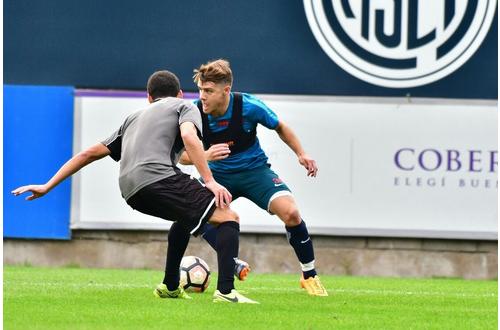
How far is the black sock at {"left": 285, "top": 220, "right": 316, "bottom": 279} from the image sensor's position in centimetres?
1044

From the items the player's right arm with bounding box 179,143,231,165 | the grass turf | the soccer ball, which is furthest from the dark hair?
the soccer ball

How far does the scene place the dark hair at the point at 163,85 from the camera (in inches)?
371

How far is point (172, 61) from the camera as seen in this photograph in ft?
51.3

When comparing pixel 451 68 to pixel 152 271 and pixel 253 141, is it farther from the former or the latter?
pixel 253 141

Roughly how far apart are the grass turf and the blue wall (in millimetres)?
3272

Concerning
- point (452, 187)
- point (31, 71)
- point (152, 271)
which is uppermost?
point (31, 71)

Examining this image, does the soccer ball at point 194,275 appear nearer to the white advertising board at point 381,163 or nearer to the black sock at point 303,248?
the black sock at point 303,248

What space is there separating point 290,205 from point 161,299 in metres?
1.27

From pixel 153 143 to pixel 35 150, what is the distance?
21.5 feet

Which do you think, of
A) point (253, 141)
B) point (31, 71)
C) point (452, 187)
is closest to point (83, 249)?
point (31, 71)

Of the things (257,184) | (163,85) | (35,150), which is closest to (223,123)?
(257,184)

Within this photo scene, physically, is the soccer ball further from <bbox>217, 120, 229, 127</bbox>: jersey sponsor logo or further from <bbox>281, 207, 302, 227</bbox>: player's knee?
<bbox>217, 120, 229, 127</bbox>: jersey sponsor logo

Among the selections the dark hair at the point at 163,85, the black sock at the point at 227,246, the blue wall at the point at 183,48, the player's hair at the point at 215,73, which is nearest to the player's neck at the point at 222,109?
the player's hair at the point at 215,73

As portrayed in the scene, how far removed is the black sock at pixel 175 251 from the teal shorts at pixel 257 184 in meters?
1.02
